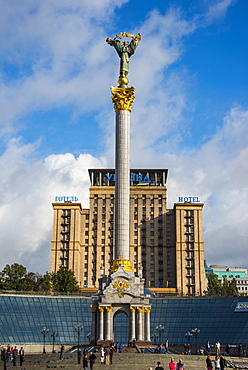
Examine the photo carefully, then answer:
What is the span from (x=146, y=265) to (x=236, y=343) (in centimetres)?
4517

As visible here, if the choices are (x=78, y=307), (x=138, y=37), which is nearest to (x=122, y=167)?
(x=138, y=37)

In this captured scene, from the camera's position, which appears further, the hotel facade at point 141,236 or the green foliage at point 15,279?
the hotel facade at point 141,236

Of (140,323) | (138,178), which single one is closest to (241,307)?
(140,323)

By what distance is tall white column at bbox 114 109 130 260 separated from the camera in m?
61.3

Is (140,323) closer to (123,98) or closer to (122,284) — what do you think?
(122,284)

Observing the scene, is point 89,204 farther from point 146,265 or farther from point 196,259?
point 196,259

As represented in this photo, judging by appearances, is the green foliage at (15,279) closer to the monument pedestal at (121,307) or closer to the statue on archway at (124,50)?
the monument pedestal at (121,307)

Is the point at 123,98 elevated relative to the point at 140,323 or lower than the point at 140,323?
elevated

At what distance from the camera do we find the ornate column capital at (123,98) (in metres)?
65.5

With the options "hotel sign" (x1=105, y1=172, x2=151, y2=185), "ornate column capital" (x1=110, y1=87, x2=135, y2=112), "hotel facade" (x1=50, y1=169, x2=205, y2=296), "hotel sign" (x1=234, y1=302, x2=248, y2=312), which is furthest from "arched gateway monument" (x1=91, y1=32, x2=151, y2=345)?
"hotel sign" (x1=105, y1=172, x2=151, y2=185)

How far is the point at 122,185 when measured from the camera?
205 feet

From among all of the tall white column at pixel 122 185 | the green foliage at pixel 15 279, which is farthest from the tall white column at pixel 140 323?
the green foliage at pixel 15 279

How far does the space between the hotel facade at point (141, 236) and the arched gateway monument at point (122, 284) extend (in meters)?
60.8

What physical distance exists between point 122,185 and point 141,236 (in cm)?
6711
